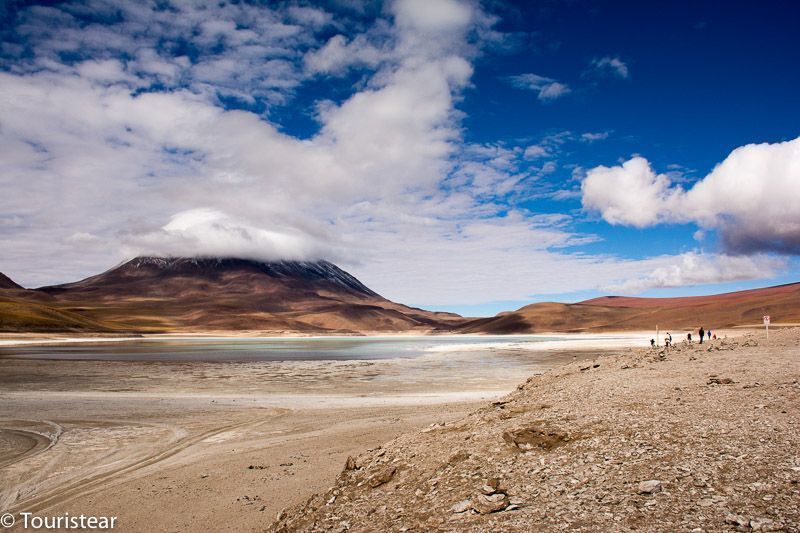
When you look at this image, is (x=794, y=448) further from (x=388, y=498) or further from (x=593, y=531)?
(x=388, y=498)

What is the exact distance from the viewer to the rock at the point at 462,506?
6402 millimetres

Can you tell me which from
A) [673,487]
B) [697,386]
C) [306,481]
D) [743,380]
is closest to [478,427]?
[306,481]

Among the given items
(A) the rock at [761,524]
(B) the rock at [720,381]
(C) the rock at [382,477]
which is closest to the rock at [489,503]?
(C) the rock at [382,477]

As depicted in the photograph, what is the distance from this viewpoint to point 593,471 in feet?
22.7

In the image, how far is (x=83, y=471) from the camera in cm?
1104

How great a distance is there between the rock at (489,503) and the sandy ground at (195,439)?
4032 mm

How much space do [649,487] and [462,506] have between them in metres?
2.41

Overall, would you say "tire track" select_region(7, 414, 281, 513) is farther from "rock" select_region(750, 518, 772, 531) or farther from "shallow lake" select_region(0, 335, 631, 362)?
"shallow lake" select_region(0, 335, 631, 362)

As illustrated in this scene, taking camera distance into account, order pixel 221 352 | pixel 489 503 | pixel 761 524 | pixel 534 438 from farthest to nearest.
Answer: pixel 221 352, pixel 534 438, pixel 489 503, pixel 761 524

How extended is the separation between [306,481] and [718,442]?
7724 millimetres

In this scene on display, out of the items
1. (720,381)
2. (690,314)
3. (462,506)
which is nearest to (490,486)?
(462,506)

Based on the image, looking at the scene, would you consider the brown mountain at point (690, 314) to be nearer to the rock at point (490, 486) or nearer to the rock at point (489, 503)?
the rock at point (490, 486)

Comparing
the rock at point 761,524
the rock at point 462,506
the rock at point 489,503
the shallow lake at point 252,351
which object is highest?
the rock at point 761,524

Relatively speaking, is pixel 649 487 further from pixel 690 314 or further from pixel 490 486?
pixel 690 314
